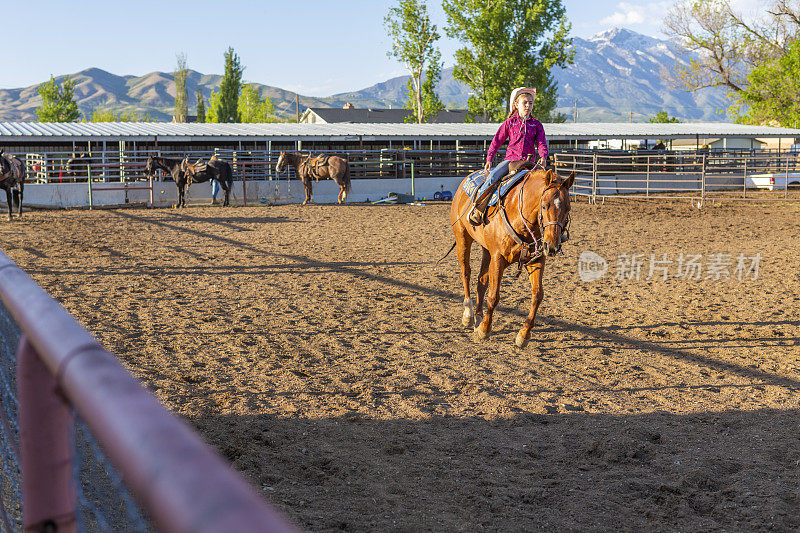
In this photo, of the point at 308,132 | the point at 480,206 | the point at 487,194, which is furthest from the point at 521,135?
the point at 308,132

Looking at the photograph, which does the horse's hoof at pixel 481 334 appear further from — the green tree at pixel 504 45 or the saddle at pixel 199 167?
the green tree at pixel 504 45

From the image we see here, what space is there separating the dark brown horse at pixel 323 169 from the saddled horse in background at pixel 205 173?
189cm

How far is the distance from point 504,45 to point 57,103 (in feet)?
161

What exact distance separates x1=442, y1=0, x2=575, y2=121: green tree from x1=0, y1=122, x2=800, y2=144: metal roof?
1177 centimetres

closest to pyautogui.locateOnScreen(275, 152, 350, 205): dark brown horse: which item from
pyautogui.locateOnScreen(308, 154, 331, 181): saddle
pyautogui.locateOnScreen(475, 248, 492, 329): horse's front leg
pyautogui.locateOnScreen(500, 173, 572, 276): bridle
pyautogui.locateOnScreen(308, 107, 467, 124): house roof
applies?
pyautogui.locateOnScreen(308, 154, 331, 181): saddle

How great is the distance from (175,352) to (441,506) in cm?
356

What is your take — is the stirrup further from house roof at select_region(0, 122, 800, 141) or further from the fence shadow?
house roof at select_region(0, 122, 800, 141)

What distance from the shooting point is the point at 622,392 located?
5582 mm

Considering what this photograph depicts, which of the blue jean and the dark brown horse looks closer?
the blue jean

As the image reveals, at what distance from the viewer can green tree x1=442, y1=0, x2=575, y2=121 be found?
2114 inches

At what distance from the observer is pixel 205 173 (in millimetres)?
22719

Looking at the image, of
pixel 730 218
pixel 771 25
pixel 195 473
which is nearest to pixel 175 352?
pixel 195 473

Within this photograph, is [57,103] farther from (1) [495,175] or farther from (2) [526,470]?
(2) [526,470]

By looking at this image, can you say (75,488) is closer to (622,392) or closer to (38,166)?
(622,392)
